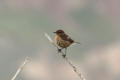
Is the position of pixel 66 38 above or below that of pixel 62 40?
above

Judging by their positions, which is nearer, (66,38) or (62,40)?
(62,40)

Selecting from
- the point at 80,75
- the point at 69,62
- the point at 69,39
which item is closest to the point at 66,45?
the point at 69,39

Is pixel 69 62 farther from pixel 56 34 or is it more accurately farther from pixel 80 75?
pixel 56 34

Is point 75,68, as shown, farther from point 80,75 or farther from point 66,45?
point 66,45

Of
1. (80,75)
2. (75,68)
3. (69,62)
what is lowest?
(80,75)

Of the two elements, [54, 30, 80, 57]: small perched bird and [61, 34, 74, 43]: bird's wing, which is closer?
[54, 30, 80, 57]: small perched bird

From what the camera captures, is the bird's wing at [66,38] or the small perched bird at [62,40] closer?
the small perched bird at [62,40]

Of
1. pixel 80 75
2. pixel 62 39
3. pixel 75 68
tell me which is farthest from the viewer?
pixel 62 39

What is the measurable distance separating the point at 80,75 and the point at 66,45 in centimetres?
679

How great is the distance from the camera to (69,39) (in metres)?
11.2

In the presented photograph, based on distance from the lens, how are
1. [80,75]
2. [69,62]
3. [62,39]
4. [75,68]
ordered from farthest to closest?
1. [62,39]
2. [69,62]
3. [75,68]
4. [80,75]

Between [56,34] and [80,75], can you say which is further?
[56,34]

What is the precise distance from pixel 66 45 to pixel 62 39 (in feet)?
1.07

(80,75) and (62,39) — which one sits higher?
(62,39)
